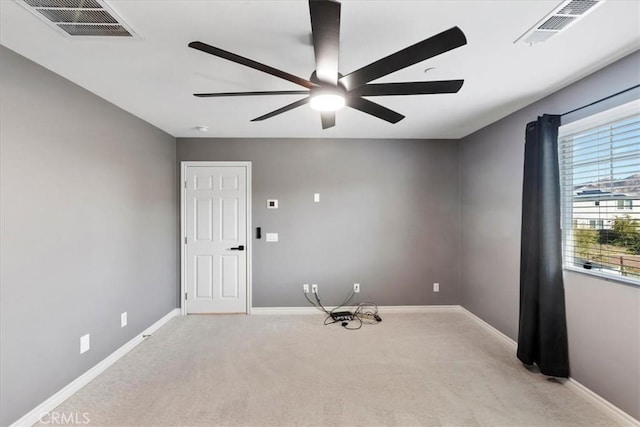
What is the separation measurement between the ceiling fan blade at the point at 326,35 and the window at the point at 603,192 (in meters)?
2.03

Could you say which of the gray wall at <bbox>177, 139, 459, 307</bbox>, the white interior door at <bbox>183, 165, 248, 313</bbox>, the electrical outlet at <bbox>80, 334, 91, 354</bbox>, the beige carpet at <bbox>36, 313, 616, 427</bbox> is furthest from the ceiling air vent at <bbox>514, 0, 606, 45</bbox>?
the electrical outlet at <bbox>80, 334, 91, 354</bbox>

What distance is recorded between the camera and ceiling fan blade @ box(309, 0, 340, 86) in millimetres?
1013

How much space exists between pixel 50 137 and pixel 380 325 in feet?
11.9

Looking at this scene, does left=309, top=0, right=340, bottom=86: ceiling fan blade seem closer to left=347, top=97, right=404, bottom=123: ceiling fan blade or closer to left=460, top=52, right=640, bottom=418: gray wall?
left=347, top=97, right=404, bottom=123: ceiling fan blade

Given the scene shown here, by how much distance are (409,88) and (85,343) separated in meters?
3.12

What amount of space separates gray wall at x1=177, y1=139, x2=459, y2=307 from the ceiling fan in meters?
A: 1.96

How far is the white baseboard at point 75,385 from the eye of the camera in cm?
177

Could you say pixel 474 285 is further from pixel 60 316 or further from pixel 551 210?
pixel 60 316

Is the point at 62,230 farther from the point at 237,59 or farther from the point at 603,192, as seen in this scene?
the point at 603,192

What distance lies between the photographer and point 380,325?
333 cm

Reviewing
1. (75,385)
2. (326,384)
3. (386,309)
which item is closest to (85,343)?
(75,385)

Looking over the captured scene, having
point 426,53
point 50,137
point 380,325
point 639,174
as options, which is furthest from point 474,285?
point 50,137

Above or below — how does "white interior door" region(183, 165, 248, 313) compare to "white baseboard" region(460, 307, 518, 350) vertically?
above

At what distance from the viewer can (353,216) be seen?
3.79 m
